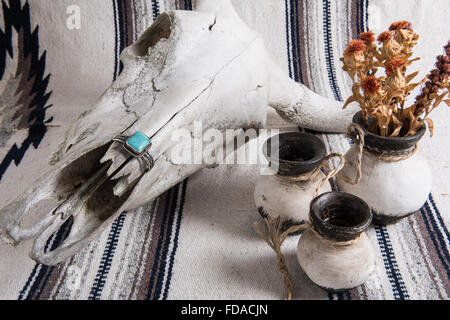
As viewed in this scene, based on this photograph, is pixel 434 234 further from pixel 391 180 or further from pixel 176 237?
pixel 176 237

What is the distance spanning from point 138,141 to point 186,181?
0.31 meters

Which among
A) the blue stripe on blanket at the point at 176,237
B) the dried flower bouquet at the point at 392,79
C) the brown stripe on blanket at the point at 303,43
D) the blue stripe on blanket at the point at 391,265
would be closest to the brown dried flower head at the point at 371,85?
the dried flower bouquet at the point at 392,79

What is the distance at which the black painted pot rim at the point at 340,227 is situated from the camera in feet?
2.06

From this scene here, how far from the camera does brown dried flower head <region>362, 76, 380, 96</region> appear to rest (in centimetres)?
67

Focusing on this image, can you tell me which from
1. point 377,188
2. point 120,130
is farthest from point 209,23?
point 377,188

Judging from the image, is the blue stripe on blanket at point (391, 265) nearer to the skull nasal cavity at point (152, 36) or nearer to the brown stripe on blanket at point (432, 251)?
the brown stripe on blanket at point (432, 251)

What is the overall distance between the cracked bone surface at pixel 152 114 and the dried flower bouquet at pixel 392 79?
20cm

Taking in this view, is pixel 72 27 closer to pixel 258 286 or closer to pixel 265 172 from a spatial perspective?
pixel 265 172

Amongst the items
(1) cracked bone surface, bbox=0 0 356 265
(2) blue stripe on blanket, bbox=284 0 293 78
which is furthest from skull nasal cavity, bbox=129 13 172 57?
(2) blue stripe on blanket, bbox=284 0 293 78

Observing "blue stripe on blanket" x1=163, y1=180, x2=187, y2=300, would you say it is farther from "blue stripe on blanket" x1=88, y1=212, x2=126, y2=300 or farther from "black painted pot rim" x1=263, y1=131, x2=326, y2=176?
"black painted pot rim" x1=263, y1=131, x2=326, y2=176

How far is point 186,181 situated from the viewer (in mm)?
955

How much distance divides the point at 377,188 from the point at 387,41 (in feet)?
0.76

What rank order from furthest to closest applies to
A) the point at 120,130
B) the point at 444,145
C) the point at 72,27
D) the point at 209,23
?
the point at 72,27, the point at 444,145, the point at 209,23, the point at 120,130

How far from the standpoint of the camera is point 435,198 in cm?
88
